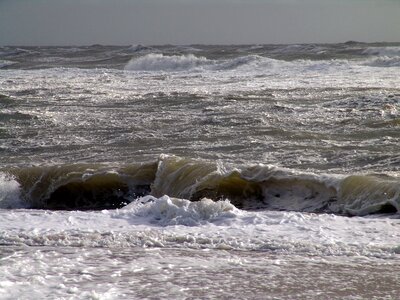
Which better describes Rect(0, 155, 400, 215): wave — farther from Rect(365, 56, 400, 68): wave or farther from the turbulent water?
Rect(365, 56, 400, 68): wave

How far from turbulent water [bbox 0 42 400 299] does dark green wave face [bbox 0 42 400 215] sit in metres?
0.03

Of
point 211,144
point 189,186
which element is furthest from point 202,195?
point 211,144

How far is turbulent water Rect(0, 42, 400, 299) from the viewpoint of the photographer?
189 inches

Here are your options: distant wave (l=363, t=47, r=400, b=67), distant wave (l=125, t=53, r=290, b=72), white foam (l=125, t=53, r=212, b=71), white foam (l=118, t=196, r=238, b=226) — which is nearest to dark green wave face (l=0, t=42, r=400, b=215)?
white foam (l=118, t=196, r=238, b=226)

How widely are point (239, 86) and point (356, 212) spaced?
1459cm

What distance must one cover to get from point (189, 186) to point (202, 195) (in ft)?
0.87

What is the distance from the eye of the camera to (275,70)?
29.4 m

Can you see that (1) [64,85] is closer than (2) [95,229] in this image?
No

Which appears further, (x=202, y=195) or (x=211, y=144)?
(x=211, y=144)

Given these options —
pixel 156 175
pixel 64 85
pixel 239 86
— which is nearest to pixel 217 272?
pixel 156 175

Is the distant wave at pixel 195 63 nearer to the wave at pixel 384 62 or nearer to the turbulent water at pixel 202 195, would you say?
the wave at pixel 384 62

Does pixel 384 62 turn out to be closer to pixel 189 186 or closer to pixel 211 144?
pixel 211 144

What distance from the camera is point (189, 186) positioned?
8.52m

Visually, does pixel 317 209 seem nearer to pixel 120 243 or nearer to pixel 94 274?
pixel 120 243
